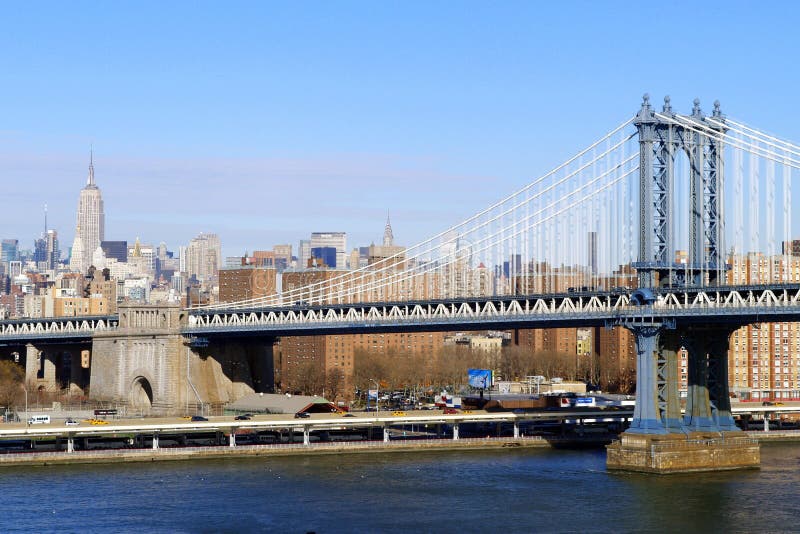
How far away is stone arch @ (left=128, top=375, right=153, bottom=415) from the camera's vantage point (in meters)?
91.2

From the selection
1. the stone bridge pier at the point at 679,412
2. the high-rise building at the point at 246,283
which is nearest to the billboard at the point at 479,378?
the high-rise building at the point at 246,283

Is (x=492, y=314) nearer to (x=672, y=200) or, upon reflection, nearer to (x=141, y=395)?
(x=672, y=200)

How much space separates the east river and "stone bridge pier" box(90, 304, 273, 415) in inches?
815

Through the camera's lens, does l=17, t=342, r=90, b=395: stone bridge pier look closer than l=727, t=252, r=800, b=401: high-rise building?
Yes

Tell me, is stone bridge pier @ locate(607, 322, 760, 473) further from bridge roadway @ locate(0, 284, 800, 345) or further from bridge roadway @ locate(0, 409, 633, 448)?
bridge roadway @ locate(0, 409, 633, 448)

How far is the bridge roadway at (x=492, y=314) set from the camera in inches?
2456

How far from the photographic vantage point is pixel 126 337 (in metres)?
92.2

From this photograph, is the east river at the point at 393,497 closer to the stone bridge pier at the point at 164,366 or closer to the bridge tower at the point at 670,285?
the bridge tower at the point at 670,285

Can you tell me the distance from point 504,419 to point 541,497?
63.4 feet

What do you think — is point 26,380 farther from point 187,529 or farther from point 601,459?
point 187,529

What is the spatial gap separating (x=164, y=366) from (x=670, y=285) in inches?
1364

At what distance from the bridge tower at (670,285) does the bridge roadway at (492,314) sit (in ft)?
3.49

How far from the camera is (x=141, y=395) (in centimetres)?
9238

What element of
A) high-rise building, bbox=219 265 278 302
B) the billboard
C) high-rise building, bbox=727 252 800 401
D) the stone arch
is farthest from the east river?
high-rise building, bbox=219 265 278 302
